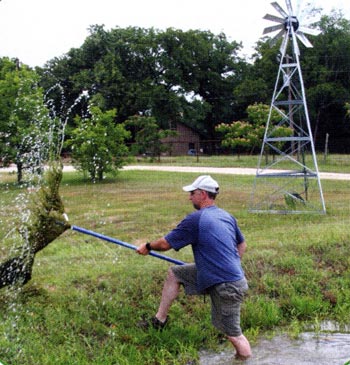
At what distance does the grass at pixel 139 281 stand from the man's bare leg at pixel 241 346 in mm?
339

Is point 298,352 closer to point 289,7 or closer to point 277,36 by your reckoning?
point 277,36

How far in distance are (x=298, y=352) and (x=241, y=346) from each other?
624mm

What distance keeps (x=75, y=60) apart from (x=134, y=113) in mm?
651

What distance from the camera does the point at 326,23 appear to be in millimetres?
5246

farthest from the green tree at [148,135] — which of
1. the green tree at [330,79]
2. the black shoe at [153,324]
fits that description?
the green tree at [330,79]

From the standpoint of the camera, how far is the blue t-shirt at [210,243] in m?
3.25

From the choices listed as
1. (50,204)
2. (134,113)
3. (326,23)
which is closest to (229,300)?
(50,204)

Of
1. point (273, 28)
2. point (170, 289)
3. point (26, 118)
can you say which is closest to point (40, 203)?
point (26, 118)

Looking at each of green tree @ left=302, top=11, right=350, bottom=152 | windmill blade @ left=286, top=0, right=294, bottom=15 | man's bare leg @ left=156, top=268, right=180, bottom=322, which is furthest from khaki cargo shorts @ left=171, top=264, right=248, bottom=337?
windmill blade @ left=286, top=0, right=294, bottom=15

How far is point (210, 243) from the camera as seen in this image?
3254mm

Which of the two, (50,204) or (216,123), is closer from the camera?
(50,204)

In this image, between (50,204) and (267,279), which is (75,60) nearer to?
(50,204)

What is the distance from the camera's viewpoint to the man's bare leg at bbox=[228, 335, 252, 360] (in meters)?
3.39

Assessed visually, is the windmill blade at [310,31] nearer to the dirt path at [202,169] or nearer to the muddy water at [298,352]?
the dirt path at [202,169]
